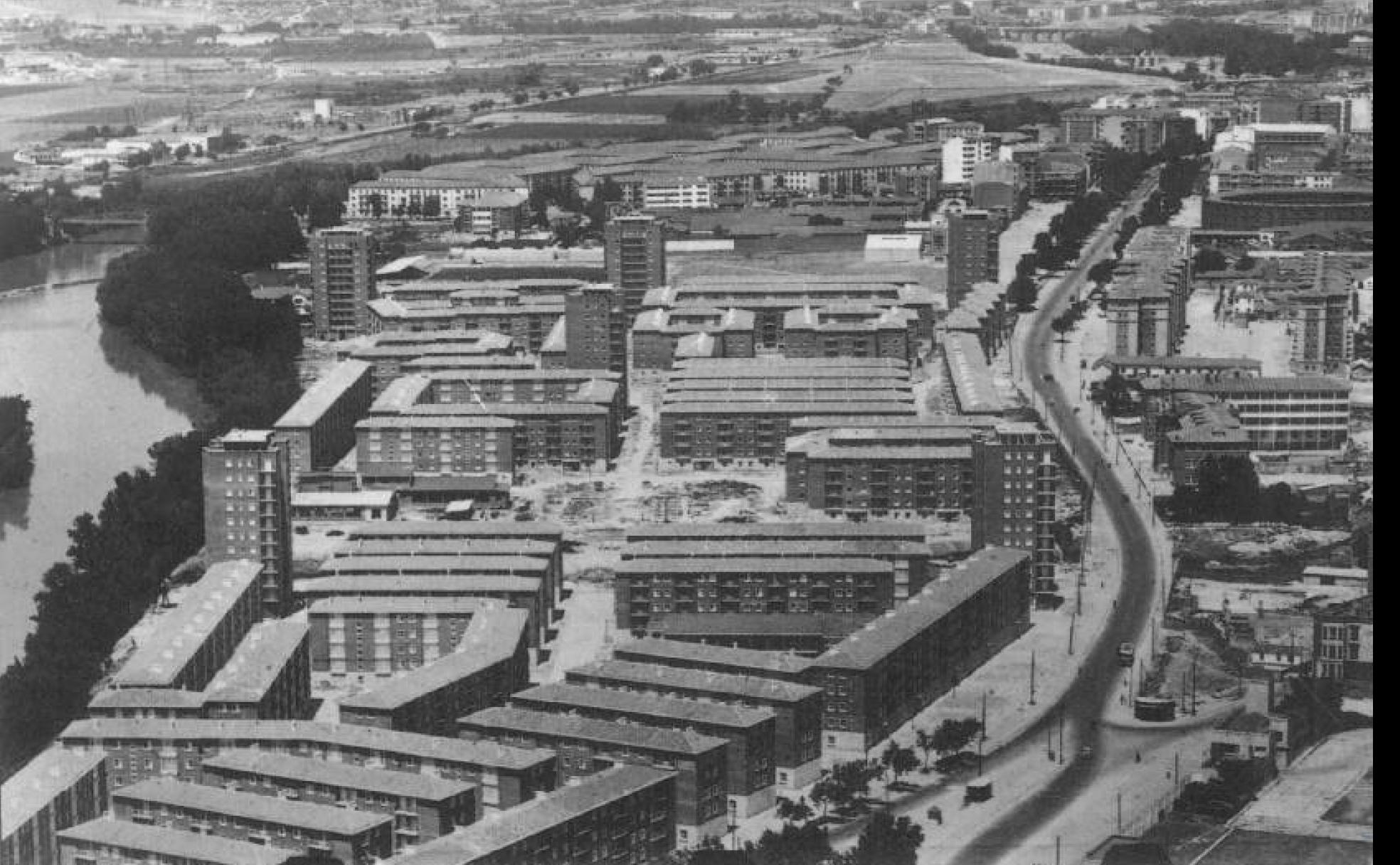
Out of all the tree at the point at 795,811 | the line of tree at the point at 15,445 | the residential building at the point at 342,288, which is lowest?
the tree at the point at 795,811

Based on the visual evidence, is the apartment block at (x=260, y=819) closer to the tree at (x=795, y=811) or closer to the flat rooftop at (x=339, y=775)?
the flat rooftop at (x=339, y=775)

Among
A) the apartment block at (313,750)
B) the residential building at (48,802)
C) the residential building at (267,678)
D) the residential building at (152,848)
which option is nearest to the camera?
the residential building at (152,848)

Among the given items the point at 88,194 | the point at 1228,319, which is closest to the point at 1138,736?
the point at 1228,319

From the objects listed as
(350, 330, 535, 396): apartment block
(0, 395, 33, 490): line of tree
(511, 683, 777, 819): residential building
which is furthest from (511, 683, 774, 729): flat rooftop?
(350, 330, 535, 396): apartment block

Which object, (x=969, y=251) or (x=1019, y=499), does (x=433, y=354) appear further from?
(x=1019, y=499)

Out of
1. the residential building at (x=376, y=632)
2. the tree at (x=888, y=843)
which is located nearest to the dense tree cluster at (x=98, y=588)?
the residential building at (x=376, y=632)

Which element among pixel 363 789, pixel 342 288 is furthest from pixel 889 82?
pixel 363 789

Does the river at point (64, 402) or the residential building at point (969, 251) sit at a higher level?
the residential building at point (969, 251)
